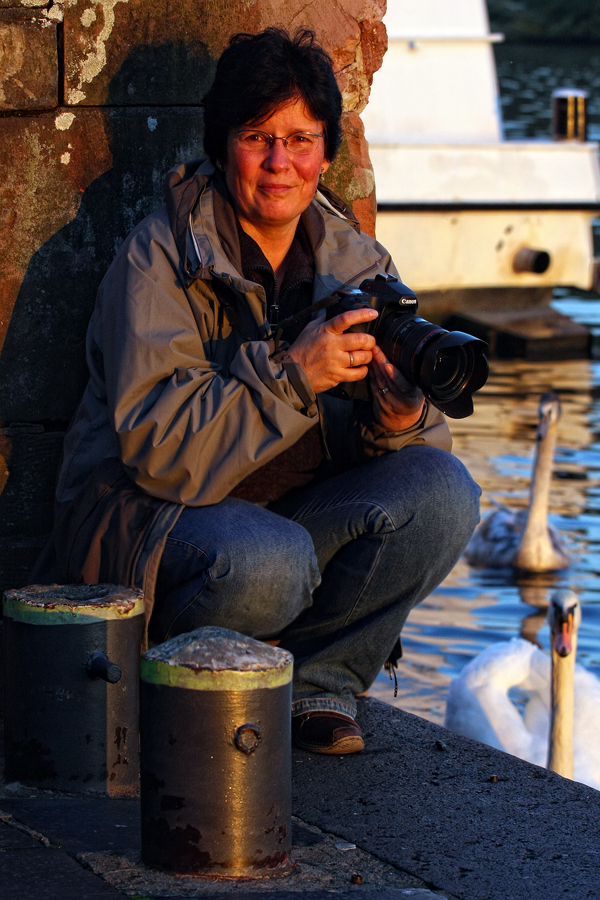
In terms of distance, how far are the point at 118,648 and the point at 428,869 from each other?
78 cm

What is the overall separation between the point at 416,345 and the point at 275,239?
0.57m

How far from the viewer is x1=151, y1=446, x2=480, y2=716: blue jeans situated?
276cm

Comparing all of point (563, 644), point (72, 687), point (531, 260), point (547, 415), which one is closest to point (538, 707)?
point (563, 644)

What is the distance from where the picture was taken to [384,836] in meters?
2.57

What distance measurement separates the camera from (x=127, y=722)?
2.71 m

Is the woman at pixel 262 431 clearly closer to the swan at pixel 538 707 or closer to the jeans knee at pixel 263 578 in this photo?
the jeans knee at pixel 263 578

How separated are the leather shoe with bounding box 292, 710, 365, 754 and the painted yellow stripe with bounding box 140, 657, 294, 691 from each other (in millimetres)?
829

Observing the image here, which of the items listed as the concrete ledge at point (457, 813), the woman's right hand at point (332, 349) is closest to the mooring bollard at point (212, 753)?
the concrete ledge at point (457, 813)

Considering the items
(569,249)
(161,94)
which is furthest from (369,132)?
(161,94)

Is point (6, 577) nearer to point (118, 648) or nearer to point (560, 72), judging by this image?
point (118, 648)

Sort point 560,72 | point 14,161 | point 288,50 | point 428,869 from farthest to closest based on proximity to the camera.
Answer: point 560,72 < point 14,161 < point 288,50 < point 428,869

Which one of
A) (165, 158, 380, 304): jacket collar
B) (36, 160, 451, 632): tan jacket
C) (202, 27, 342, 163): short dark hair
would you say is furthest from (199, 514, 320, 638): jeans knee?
(202, 27, 342, 163): short dark hair

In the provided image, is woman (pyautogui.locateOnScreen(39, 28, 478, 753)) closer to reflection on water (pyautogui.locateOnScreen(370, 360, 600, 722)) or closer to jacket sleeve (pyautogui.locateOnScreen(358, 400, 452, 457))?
jacket sleeve (pyautogui.locateOnScreen(358, 400, 452, 457))

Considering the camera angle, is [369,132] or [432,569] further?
[369,132]
